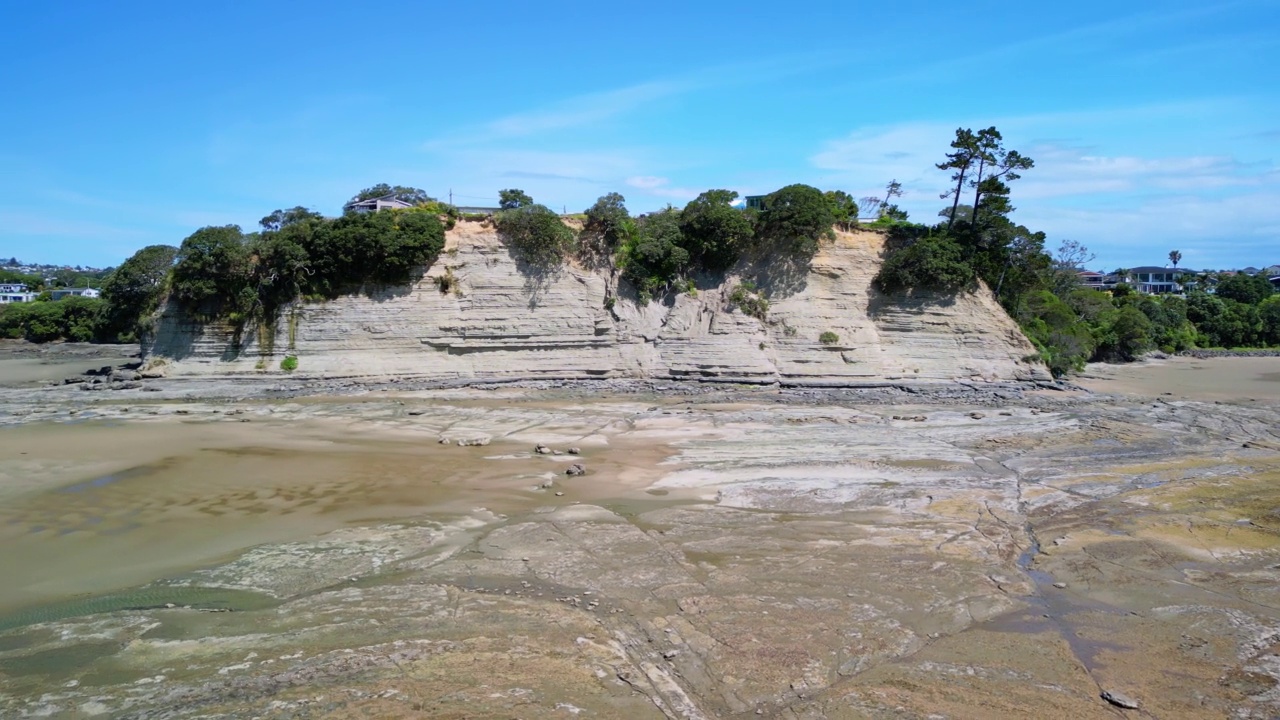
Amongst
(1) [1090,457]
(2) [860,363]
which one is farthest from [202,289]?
(1) [1090,457]

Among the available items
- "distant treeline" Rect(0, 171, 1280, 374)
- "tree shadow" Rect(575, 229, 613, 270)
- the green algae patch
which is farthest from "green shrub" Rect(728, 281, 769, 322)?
the green algae patch

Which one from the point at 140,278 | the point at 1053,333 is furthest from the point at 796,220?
the point at 140,278

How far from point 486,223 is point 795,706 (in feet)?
88.1

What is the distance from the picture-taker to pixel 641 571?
10.0m

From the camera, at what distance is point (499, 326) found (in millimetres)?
28953

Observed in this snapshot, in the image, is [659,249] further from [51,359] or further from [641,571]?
[51,359]

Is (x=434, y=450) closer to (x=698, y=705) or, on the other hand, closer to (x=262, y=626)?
(x=262, y=626)

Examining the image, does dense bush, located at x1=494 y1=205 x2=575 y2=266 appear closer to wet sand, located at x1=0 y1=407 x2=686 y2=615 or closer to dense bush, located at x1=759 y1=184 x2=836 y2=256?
dense bush, located at x1=759 y1=184 x2=836 y2=256

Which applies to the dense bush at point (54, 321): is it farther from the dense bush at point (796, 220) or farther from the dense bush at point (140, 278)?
the dense bush at point (796, 220)

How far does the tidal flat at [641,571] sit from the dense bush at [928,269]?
10799 millimetres

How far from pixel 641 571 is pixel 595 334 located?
19.8m

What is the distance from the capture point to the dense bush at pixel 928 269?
29.4 meters

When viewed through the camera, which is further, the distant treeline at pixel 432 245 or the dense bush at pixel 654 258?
the dense bush at pixel 654 258

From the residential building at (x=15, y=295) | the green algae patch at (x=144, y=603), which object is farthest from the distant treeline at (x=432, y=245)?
the residential building at (x=15, y=295)
